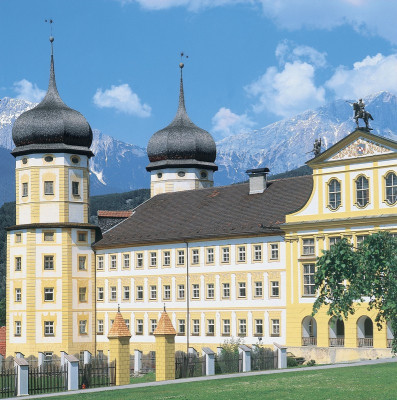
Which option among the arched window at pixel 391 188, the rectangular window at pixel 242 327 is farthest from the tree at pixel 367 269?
the rectangular window at pixel 242 327

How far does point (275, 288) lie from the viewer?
78000mm

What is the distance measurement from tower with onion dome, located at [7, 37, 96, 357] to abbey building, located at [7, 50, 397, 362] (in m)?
0.08

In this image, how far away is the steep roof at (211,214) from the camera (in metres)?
80.5

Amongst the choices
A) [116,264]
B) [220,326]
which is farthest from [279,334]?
[116,264]

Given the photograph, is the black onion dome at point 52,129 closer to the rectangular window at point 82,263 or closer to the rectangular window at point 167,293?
the rectangular window at point 82,263

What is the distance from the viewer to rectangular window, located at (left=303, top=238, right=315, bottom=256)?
246 ft

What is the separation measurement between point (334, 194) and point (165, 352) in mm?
20778

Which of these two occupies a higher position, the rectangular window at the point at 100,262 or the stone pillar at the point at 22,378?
the rectangular window at the point at 100,262

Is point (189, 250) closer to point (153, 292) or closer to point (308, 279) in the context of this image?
point (153, 292)

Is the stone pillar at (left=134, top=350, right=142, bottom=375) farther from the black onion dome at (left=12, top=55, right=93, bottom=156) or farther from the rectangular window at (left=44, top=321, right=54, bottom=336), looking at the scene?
the black onion dome at (left=12, top=55, right=93, bottom=156)

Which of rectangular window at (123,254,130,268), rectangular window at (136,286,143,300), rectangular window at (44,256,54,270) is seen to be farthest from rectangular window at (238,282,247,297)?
rectangular window at (44,256,54,270)

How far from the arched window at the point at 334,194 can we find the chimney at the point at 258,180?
12.0 meters

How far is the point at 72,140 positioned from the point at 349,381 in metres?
52.7

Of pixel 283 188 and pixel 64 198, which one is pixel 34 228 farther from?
pixel 283 188
